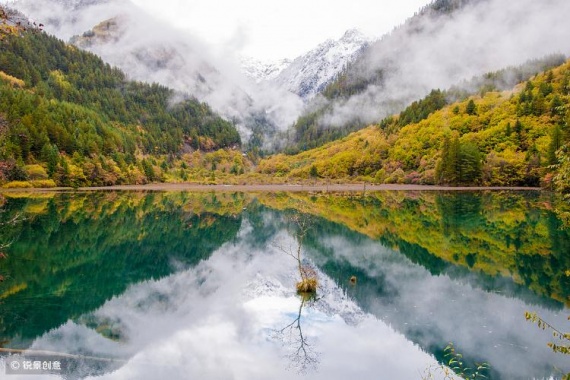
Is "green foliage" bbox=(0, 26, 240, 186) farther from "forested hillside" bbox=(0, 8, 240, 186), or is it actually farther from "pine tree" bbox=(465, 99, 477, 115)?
"pine tree" bbox=(465, 99, 477, 115)

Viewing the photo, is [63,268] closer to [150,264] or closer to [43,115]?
[150,264]

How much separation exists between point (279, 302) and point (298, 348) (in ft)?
18.0

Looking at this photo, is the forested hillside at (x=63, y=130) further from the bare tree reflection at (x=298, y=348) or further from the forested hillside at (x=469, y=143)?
the forested hillside at (x=469, y=143)

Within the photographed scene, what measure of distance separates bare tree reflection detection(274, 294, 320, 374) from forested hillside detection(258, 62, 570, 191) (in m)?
73.5

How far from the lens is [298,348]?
15781 mm

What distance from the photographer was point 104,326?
17.5 m

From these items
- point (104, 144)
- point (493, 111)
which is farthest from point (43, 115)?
point (493, 111)

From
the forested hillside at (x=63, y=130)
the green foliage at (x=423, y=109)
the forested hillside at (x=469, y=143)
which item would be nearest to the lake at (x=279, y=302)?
the forested hillside at (x=63, y=130)

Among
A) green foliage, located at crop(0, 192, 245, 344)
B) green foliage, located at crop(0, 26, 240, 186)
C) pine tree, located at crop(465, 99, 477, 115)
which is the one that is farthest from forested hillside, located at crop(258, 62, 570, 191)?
green foliage, located at crop(0, 192, 245, 344)

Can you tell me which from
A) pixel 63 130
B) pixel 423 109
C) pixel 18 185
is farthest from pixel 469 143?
pixel 63 130

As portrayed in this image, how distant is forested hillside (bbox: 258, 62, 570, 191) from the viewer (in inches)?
4087

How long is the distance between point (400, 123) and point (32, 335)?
162 meters

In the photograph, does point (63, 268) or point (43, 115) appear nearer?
point (63, 268)

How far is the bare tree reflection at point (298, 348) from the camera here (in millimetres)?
14297
